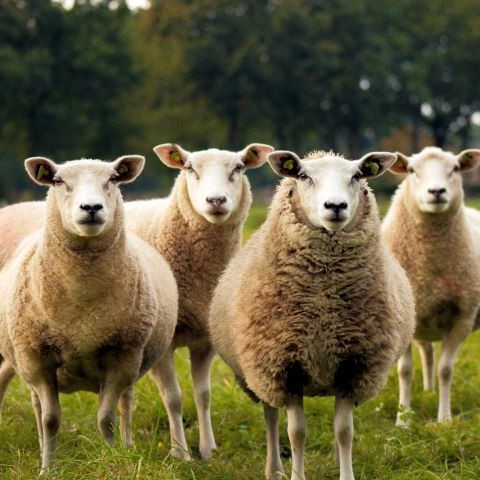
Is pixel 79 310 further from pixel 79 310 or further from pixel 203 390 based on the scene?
pixel 203 390

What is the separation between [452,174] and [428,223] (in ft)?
1.39

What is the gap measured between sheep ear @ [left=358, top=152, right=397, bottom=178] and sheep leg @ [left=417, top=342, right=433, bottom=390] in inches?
117

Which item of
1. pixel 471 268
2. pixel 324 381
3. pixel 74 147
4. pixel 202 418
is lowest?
pixel 202 418

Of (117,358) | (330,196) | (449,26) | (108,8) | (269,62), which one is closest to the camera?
(330,196)

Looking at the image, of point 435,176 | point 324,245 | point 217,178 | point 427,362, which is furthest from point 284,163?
point 427,362

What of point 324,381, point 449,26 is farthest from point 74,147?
point 324,381

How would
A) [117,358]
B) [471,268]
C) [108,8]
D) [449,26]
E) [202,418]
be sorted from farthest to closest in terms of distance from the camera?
1. [449,26]
2. [108,8]
3. [471,268]
4. [202,418]
5. [117,358]

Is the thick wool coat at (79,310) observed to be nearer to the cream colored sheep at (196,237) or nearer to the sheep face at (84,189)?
the sheep face at (84,189)

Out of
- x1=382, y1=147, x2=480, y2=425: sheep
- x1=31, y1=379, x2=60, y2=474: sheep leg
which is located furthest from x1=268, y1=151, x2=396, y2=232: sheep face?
x1=382, y1=147, x2=480, y2=425: sheep

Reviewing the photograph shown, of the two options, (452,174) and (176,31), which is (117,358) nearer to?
(452,174)

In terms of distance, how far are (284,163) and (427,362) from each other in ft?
11.3

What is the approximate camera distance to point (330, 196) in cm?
507

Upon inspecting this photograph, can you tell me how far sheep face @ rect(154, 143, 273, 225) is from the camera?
21.6 ft

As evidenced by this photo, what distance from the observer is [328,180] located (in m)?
5.23
